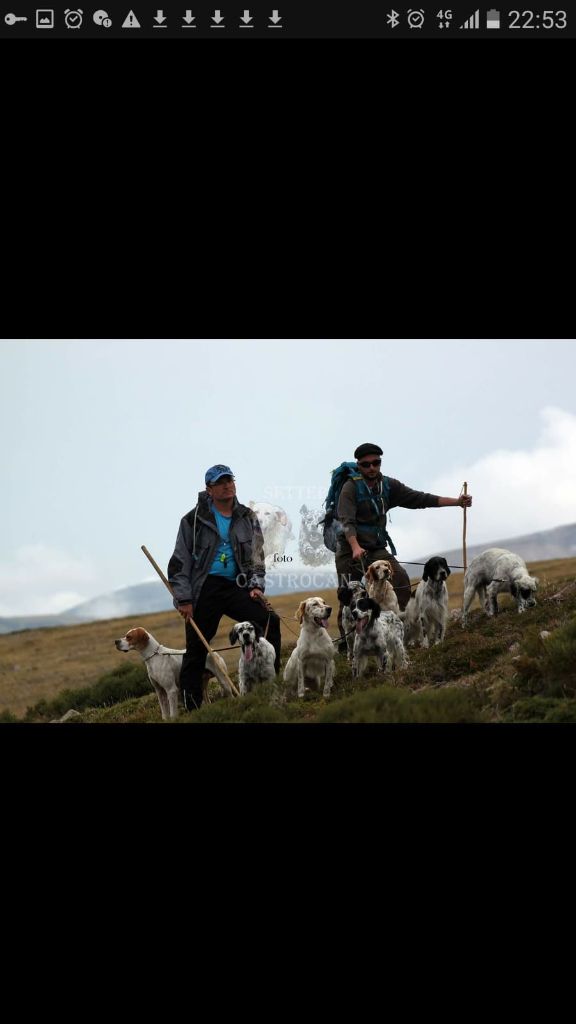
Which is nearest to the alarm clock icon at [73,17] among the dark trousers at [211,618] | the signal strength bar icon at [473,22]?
the signal strength bar icon at [473,22]

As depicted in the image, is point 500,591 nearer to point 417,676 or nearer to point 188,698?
point 417,676

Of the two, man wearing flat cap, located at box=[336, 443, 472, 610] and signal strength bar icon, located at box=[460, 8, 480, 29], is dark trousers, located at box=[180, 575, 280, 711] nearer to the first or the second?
man wearing flat cap, located at box=[336, 443, 472, 610]

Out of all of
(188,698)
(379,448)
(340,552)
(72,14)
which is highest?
(72,14)

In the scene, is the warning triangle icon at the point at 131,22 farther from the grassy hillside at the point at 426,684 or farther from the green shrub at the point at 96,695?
the green shrub at the point at 96,695

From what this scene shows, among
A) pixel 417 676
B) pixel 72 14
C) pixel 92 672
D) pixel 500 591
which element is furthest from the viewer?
pixel 92 672

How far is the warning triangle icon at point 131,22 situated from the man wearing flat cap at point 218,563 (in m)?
4.46

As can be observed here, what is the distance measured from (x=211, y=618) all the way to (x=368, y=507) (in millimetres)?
2493

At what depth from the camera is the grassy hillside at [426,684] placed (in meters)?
8.29

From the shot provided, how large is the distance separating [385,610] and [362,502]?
4.47 ft

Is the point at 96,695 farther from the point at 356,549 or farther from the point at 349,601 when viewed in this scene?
the point at 356,549

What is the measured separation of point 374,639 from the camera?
10.7m

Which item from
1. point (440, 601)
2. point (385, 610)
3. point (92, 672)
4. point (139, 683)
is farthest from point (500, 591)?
point (92, 672)

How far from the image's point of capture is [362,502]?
1152 centimetres

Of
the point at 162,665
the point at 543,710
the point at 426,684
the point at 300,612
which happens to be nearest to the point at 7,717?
the point at 162,665
